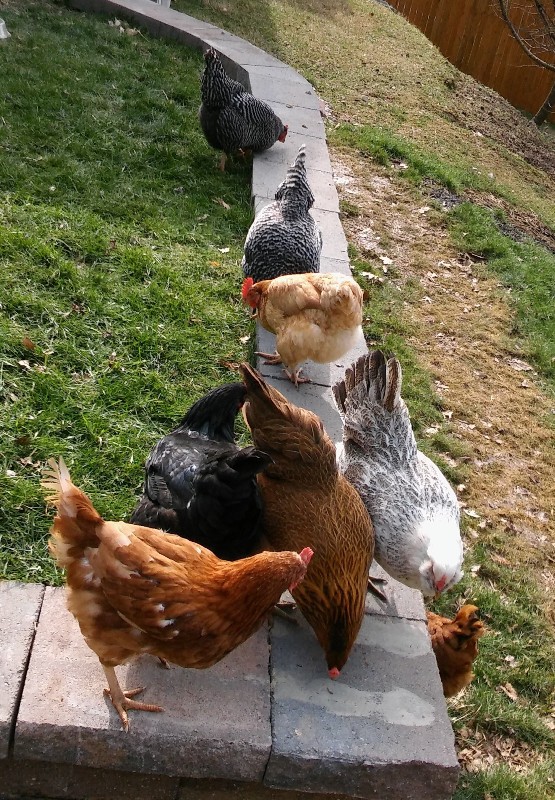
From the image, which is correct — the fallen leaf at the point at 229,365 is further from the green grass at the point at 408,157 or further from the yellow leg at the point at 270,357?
the green grass at the point at 408,157

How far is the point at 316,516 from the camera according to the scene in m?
2.76

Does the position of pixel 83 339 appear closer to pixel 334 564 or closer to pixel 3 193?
pixel 3 193

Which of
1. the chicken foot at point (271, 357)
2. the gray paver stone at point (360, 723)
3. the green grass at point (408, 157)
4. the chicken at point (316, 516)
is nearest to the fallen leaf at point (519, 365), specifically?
the chicken foot at point (271, 357)

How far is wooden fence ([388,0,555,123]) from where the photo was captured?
13.6m

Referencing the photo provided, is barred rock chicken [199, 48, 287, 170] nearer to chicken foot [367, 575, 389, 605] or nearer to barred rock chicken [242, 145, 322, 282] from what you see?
barred rock chicken [242, 145, 322, 282]

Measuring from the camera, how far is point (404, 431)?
3.33m

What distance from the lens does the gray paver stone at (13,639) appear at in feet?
7.63

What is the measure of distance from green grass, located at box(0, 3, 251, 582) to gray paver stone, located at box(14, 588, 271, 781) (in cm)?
50

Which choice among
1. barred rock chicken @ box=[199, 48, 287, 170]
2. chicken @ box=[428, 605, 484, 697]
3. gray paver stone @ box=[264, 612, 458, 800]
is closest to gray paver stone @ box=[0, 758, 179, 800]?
gray paver stone @ box=[264, 612, 458, 800]

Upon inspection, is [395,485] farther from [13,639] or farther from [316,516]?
[13,639]

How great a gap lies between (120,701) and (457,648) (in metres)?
1.55

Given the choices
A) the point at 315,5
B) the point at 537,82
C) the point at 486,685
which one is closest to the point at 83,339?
the point at 486,685

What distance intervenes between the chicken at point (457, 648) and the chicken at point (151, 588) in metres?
1.10

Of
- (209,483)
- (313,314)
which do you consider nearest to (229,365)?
(313,314)
